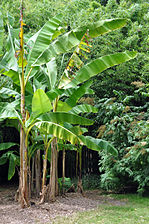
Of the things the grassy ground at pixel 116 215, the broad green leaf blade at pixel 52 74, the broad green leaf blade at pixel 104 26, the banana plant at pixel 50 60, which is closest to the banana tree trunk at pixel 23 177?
the banana plant at pixel 50 60

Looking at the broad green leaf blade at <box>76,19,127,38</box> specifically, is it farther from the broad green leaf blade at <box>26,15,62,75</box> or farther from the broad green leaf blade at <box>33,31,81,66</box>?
the broad green leaf blade at <box>26,15,62,75</box>

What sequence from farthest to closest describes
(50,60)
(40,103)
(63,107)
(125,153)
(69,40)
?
(125,153), (63,107), (50,60), (69,40), (40,103)

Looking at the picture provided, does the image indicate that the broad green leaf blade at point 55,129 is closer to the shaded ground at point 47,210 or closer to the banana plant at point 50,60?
the banana plant at point 50,60

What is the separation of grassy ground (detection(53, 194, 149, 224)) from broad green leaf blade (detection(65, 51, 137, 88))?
2622 millimetres

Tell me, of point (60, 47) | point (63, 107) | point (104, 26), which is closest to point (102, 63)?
point (104, 26)

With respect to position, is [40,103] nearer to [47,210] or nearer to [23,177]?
[23,177]

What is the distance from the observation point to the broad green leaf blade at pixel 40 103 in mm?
4182

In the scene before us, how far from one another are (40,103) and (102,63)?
1.45m

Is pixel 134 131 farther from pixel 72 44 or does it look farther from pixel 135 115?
pixel 72 44

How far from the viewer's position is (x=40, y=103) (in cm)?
429

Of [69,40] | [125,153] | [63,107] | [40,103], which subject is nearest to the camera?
[40,103]

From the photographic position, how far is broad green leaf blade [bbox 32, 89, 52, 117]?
13.7ft

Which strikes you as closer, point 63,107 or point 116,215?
point 116,215

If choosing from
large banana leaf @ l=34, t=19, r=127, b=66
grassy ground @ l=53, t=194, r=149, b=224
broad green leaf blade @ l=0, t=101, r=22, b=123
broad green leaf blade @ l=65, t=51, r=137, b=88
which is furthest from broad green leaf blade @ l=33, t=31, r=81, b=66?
grassy ground @ l=53, t=194, r=149, b=224
